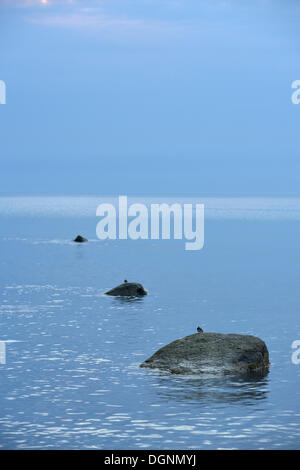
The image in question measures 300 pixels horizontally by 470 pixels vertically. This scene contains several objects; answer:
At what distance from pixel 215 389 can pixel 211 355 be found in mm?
3146

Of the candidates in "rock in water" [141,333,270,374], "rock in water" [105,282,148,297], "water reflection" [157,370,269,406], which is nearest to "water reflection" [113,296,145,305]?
"rock in water" [105,282,148,297]

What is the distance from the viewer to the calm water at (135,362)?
29766 mm

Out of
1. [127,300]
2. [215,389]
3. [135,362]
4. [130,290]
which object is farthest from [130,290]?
[215,389]

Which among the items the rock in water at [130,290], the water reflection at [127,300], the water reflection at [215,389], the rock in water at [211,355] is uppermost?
the rock in water at [130,290]

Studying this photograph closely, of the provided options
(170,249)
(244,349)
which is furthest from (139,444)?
(170,249)

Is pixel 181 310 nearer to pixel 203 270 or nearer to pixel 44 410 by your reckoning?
pixel 44 410

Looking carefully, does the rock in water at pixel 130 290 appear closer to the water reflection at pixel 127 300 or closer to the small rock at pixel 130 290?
the small rock at pixel 130 290

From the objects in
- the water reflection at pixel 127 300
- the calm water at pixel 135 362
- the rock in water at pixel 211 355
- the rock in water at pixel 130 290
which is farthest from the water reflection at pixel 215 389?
the rock in water at pixel 130 290

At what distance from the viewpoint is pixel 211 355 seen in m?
37.6

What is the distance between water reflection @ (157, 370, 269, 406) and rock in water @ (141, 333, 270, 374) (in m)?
0.69

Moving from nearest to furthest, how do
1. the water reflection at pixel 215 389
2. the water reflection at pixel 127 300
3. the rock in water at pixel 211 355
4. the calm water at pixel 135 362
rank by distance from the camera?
the calm water at pixel 135 362 → the water reflection at pixel 215 389 → the rock in water at pixel 211 355 → the water reflection at pixel 127 300

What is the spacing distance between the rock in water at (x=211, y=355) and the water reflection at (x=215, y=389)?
2.25 feet

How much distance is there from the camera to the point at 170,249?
13212 centimetres

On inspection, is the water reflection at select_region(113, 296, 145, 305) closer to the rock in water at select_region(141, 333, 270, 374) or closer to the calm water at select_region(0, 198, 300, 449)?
the calm water at select_region(0, 198, 300, 449)
